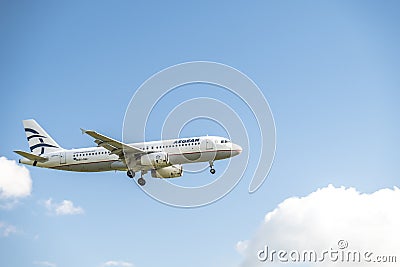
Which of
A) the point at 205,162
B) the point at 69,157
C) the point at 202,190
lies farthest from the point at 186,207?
the point at 69,157

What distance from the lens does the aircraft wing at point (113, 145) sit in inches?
2296

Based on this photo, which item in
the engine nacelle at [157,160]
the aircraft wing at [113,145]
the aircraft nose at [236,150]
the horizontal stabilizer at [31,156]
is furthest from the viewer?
the horizontal stabilizer at [31,156]

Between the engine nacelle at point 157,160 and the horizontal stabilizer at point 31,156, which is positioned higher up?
the horizontal stabilizer at point 31,156

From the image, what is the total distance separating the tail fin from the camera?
7312cm

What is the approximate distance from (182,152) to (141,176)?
23.1 ft

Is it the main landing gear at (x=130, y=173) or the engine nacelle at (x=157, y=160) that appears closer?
the engine nacelle at (x=157, y=160)

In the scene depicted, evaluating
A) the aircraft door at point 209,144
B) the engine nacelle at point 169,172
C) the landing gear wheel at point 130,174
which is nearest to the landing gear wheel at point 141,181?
the landing gear wheel at point 130,174

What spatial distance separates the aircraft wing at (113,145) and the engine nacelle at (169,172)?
418 cm

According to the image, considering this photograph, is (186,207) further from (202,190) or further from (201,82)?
(201,82)

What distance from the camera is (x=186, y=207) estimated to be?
5544 cm

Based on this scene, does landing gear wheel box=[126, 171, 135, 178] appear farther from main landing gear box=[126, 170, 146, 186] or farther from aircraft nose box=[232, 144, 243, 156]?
aircraft nose box=[232, 144, 243, 156]

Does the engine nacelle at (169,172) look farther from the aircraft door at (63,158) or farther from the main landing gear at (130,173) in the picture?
the aircraft door at (63,158)

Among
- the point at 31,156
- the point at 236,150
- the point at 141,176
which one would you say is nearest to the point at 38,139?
the point at 31,156

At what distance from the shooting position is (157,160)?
196 ft
